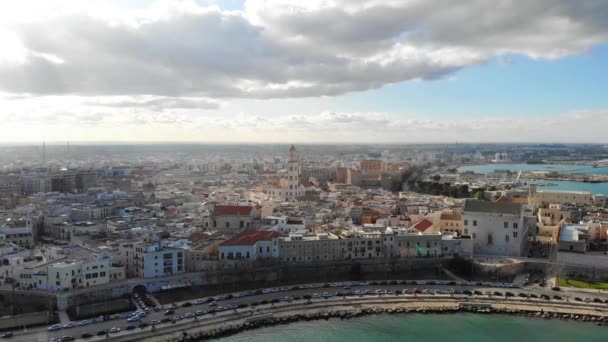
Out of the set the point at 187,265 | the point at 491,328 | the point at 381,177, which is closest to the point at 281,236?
the point at 187,265

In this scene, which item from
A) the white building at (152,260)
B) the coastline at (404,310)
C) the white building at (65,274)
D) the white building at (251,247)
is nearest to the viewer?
the coastline at (404,310)

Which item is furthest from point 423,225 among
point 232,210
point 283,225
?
point 232,210

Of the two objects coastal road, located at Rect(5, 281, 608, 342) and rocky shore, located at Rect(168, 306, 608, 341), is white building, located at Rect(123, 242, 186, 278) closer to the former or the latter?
coastal road, located at Rect(5, 281, 608, 342)

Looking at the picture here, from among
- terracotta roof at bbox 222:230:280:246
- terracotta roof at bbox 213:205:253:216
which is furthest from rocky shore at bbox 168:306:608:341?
terracotta roof at bbox 213:205:253:216

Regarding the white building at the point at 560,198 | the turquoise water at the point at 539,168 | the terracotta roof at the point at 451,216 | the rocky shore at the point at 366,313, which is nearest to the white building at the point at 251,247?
the rocky shore at the point at 366,313

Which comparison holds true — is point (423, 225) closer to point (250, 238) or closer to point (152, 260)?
point (250, 238)

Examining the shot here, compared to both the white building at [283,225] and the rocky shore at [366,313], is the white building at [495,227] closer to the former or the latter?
the rocky shore at [366,313]

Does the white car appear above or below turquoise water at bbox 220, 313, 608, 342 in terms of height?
above
